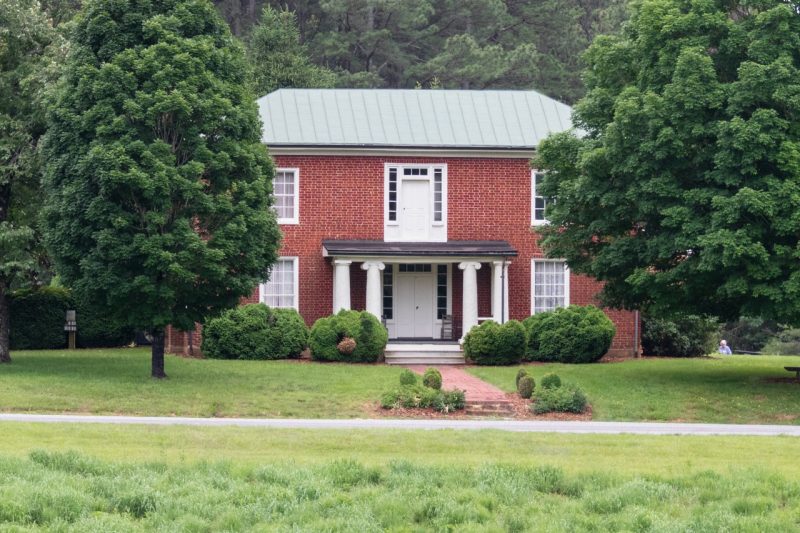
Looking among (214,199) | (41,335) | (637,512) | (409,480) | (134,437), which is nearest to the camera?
(637,512)

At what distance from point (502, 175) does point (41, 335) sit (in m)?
13.8

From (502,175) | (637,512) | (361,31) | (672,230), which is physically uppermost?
(361,31)

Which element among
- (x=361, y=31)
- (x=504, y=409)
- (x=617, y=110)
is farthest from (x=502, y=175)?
(x=361, y=31)

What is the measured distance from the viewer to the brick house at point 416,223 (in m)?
37.2

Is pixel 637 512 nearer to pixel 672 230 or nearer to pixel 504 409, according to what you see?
pixel 504 409

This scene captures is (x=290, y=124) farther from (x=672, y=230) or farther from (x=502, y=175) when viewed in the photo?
(x=672, y=230)

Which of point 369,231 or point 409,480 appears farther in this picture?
point 369,231

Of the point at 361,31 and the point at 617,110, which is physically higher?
the point at 361,31

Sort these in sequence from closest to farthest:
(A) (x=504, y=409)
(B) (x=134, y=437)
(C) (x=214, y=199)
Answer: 1. (B) (x=134, y=437)
2. (A) (x=504, y=409)
3. (C) (x=214, y=199)

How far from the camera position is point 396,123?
38625 millimetres

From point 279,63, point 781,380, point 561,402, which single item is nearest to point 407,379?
point 561,402

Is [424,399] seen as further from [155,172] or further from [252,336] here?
[252,336]

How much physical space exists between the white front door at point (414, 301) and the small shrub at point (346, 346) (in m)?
4.86

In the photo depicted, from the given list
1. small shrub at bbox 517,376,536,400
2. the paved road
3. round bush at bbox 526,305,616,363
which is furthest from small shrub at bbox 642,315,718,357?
the paved road
